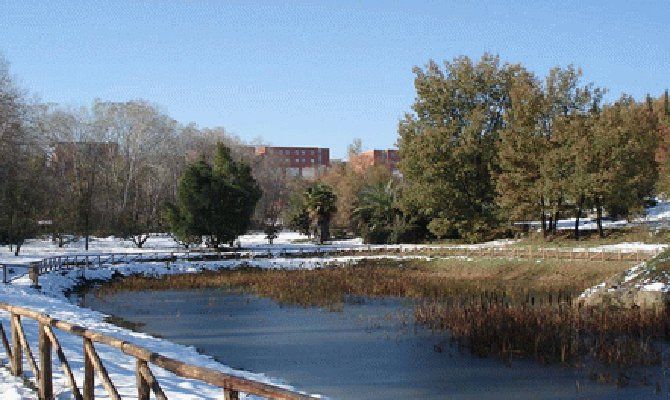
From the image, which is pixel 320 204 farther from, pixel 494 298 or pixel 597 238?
pixel 494 298

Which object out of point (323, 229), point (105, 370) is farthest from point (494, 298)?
point (323, 229)

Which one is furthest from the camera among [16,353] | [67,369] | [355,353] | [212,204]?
[212,204]

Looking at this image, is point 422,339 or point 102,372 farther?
point 422,339

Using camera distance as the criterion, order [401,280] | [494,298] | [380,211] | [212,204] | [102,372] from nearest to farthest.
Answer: [102,372]
[494,298]
[401,280]
[212,204]
[380,211]

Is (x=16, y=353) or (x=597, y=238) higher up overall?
(x=597, y=238)

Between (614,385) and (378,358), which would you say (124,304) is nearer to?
(378,358)

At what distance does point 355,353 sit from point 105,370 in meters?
8.99

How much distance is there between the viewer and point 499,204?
5078 cm

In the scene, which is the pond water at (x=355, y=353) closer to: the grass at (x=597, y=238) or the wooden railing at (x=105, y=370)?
the wooden railing at (x=105, y=370)

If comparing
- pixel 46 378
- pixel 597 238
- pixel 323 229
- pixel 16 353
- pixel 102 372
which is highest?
pixel 323 229

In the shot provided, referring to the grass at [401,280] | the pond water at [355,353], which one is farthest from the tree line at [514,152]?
the pond water at [355,353]

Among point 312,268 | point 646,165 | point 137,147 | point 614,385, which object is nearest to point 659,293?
point 614,385

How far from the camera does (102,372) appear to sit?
25.1ft

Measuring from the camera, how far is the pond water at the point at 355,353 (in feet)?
40.9
